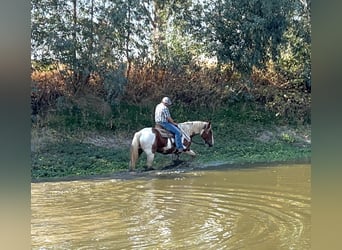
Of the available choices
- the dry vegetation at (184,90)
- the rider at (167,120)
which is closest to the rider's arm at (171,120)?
the rider at (167,120)

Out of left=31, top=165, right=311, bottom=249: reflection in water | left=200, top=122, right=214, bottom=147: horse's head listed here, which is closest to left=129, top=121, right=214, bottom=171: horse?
left=200, top=122, right=214, bottom=147: horse's head

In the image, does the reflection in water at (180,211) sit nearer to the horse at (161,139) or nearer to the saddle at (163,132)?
the horse at (161,139)

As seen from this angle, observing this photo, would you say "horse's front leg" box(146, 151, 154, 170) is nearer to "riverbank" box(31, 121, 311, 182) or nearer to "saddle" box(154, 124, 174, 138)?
"riverbank" box(31, 121, 311, 182)

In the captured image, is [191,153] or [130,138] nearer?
[130,138]

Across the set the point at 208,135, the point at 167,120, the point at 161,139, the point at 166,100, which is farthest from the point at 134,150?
the point at 208,135

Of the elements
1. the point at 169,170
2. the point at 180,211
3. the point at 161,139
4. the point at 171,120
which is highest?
the point at 171,120

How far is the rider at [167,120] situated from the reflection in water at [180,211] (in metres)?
0.22

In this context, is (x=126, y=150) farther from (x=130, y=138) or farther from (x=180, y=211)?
(x=180, y=211)

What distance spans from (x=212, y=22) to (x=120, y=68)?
749mm

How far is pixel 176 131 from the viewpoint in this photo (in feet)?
10.2

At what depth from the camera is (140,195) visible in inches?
111

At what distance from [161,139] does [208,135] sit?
34cm

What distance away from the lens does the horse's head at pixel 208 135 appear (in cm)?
315
